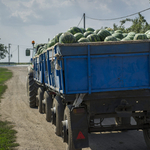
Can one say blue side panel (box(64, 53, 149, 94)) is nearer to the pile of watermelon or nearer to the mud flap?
the mud flap

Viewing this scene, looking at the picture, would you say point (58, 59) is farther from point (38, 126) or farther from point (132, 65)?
point (38, 126)

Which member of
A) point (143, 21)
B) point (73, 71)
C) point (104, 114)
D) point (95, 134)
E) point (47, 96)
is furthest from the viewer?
point (143, 21)

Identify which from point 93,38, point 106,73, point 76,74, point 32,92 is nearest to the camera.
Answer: point 76,74

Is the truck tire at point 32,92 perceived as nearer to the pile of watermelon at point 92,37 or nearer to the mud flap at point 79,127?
the pile of watermelon at point 92,37

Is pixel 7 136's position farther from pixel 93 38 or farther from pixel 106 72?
pixel 106 72

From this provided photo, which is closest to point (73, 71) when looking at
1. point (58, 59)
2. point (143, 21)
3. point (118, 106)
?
point (58, 59)

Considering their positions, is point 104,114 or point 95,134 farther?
point 95,134

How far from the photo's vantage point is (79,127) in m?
5.81

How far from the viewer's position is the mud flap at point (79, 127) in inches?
227

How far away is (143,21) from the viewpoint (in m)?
37.0

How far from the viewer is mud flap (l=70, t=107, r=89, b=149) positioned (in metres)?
5.77

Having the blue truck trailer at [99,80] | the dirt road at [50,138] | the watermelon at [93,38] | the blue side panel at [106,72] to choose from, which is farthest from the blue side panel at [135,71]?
the dirt road at [50,138]

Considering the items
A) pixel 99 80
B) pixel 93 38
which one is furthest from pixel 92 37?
pixel 99 80

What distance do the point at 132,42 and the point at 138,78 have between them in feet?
2.77
